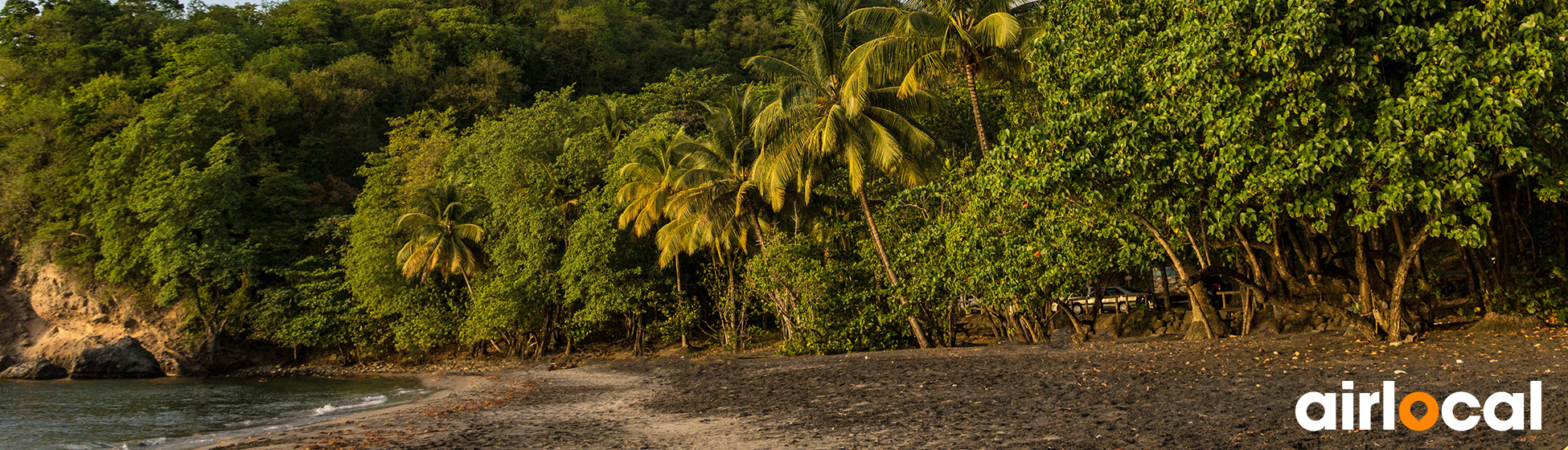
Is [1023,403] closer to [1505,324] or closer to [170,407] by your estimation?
[1505,324]

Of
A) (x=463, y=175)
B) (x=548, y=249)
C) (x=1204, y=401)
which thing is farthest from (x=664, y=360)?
(x=1204, y=401)

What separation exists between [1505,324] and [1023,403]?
8.61m

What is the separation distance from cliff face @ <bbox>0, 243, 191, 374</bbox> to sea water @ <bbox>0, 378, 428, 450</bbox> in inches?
123

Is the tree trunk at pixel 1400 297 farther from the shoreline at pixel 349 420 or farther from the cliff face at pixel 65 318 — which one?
the cliff face at pixel 65 318

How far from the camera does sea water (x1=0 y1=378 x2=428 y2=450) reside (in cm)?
1495

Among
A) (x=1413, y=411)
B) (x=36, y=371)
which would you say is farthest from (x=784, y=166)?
(x=36, y=371)

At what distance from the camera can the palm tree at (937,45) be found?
17953 millimetres

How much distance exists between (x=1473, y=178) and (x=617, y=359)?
22.4 m

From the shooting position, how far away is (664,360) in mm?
25375

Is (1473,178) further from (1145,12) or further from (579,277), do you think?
(579,277)

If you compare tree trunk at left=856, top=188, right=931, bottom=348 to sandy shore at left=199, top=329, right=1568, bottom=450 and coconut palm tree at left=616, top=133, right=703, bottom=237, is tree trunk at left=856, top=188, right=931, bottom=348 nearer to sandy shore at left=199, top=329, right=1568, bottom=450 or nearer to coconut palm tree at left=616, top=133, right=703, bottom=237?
sandy shore at left=199, top=329, right=1568, bottom=450

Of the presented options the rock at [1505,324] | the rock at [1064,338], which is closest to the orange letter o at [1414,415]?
the rock at [1505,324]

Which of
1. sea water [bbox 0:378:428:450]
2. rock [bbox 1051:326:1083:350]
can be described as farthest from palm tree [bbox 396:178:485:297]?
rock [bbox 1051:326:1083:350]

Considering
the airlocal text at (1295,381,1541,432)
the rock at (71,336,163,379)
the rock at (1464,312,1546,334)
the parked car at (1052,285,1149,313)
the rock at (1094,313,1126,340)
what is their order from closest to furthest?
the airlocal text at (1295,381,1541,432) < the rock at (1464,312,1546,334) < the rock at (1094,313,1126,340) < the parked car at (1052,285,1149,313) < the rock at (71,336,163,379)
